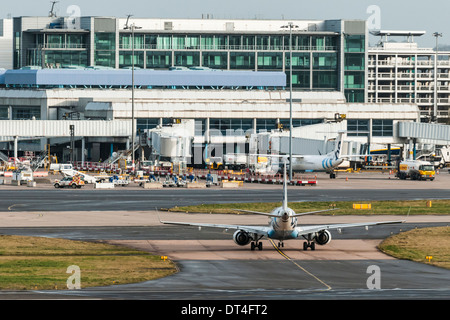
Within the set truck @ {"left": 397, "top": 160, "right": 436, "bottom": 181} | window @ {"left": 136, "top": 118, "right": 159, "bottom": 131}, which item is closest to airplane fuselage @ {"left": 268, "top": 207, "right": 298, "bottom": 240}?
truck @ {"left": 397, "top": 160, "right": 436, "bottom": 181}

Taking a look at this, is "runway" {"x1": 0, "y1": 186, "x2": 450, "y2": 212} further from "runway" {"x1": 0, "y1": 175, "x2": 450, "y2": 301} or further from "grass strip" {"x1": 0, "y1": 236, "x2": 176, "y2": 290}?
"grass strip" {"x1": 0, "y1": 236, "x2": 176, "y2": 290}

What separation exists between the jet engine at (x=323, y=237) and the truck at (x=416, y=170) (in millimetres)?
92264

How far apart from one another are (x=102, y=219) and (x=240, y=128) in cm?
10906

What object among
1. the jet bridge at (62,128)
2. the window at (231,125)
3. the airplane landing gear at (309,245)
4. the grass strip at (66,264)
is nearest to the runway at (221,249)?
the airplane landing gear at (309,245)

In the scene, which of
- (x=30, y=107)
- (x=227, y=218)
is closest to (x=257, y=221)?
(x=227, y=218)

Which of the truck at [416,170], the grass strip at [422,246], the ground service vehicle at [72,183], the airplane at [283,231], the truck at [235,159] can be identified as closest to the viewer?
the grass strip at [422,246]

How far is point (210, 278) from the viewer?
45.6 meters

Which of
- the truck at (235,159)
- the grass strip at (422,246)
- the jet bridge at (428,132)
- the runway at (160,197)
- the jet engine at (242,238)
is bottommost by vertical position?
the runway at (160,197)

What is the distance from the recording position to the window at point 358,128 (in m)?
192

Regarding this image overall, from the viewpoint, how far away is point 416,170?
149m

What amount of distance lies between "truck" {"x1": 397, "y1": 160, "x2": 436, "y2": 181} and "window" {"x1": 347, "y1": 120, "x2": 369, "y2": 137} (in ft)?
132

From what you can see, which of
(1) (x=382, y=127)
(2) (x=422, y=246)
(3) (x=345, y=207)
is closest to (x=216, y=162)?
(1) (x=382, y=127)

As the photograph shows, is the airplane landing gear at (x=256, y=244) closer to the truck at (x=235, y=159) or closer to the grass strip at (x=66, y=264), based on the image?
the grass strip at (x=66, y=264)

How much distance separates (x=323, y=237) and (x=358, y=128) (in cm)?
13600
